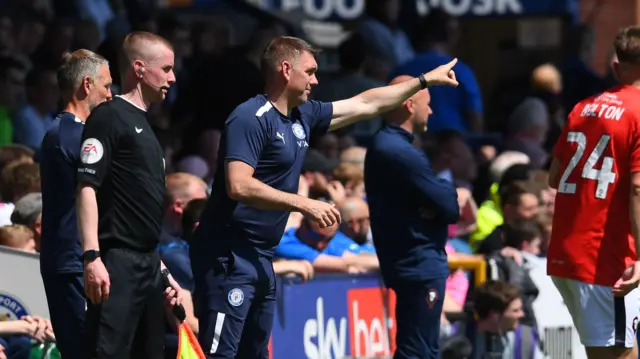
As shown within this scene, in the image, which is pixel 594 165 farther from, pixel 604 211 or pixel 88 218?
pixel 88 218

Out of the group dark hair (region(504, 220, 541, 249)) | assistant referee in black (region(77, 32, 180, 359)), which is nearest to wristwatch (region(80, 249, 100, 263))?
assistant referee in black (region(77, 32, 180, 359))

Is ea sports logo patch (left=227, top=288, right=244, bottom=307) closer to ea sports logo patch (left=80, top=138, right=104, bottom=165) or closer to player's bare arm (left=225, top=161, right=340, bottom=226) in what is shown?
player's bare arm (left=225, top=161, right=340, bottom=226)

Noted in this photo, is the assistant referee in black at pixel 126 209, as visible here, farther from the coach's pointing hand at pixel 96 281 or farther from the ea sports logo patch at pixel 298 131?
the ea sports logo patch at pixel 298 131

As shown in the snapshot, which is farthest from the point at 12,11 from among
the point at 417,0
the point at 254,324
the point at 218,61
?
the point at 254,324

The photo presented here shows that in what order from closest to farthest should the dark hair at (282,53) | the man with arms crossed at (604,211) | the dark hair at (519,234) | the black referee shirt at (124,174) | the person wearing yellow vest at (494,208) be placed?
1. the black referee shirt at (124,174)
2. the dark hair at (282,53)
3. the man with arms crossed at (604,211)
4. the dark hair at (519,234)
5. the person wearing yellow vest at (494,208)

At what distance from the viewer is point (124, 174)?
711 centimetres

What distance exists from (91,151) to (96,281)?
0.60 meters

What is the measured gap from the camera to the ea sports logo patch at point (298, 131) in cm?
790

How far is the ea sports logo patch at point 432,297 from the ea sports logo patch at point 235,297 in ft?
6.23

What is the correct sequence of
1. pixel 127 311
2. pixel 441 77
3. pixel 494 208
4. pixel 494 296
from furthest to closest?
pixel 494 208 → pixel 494 296 → pixel 441 77 → pixel 127 311

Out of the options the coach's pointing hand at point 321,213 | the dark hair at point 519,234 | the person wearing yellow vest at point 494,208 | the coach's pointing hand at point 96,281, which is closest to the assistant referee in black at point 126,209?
the coach's pointing hand at point 96,281

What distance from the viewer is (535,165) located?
14.7 meters

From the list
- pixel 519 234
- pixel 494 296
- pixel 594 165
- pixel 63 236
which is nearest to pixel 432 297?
pixel 494 296

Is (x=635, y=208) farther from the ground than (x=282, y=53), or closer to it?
closer to it
